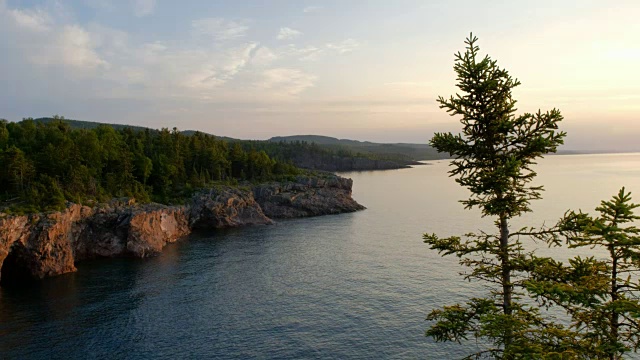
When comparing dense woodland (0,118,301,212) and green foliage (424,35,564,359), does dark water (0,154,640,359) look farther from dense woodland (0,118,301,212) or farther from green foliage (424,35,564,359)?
green foliage (424,35,564,359)

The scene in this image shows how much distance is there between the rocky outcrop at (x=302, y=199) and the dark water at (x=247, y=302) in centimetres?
3038

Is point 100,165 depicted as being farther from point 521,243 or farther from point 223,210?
point 521,243

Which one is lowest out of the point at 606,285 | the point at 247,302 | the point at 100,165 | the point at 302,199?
the point at 247,302

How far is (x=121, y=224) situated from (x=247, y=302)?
3733cm

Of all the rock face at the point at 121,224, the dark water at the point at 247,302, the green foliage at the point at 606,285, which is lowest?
the dark water at the point at 247,302

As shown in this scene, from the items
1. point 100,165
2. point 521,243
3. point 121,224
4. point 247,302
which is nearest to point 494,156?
point 521,243

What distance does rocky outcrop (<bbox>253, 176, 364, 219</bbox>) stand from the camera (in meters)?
119

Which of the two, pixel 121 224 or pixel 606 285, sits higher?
pixel 606 285

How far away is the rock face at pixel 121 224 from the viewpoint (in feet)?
202

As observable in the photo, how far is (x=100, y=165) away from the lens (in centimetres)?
8900

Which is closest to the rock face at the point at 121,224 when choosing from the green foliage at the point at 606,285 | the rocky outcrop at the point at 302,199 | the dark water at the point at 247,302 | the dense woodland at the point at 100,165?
the rocky outcrop at the point at 302,199

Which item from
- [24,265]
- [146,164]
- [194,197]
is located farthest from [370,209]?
[24,265]

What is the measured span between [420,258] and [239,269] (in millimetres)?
28714

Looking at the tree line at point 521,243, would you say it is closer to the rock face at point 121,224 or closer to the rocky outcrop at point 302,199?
the rock face at point 121,224
